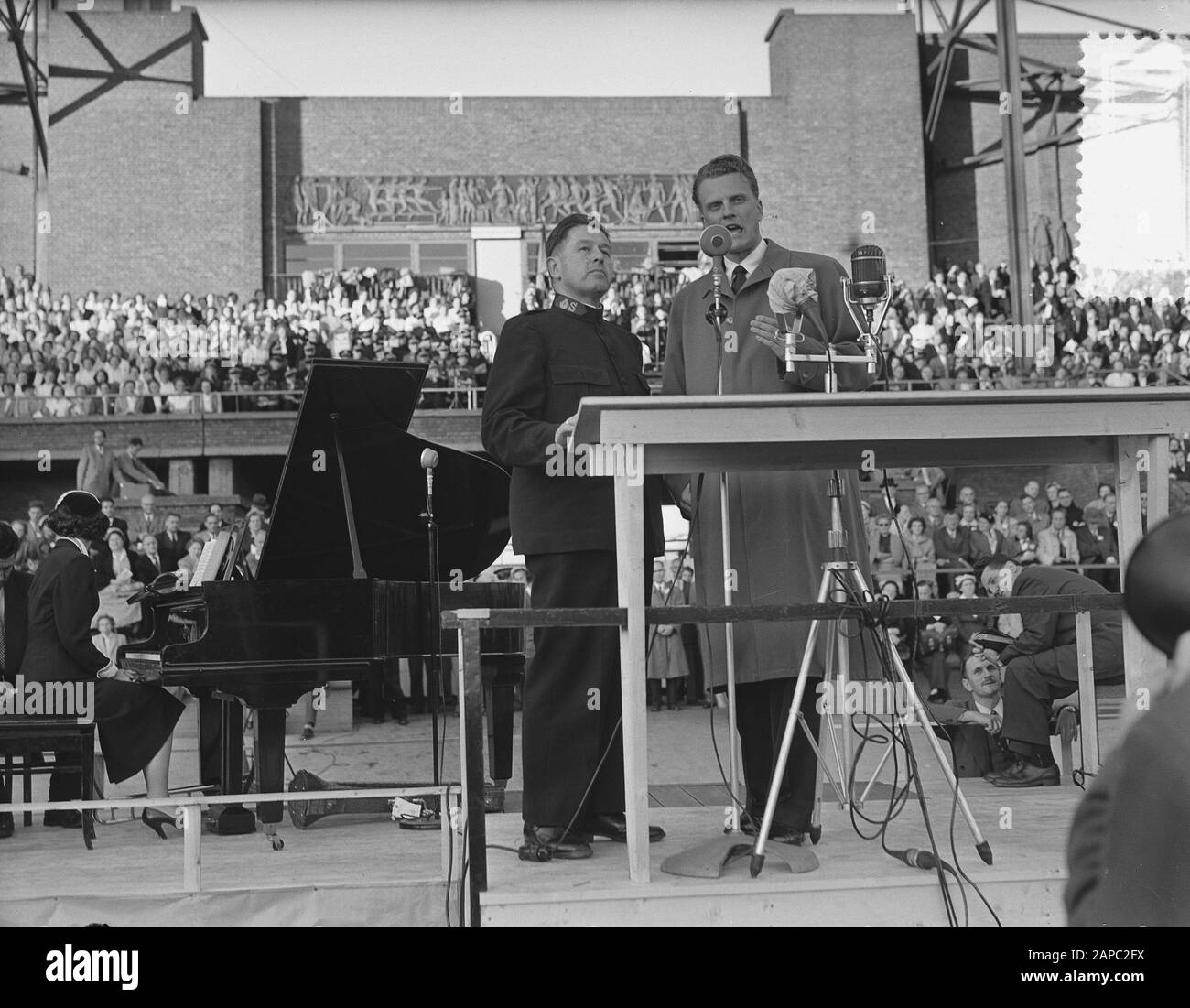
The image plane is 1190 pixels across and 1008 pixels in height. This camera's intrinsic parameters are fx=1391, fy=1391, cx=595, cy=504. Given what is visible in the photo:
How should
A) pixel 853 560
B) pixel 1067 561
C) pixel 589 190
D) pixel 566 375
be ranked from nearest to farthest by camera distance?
pixel 853 560, pixel 566 375, pixel 1067 561, pixel 589 190

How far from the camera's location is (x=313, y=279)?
2525 cm

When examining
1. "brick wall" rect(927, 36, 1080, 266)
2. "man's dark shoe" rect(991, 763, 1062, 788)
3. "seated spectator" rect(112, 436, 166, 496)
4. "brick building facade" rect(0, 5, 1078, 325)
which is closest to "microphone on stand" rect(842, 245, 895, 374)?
"man's dark shoe" rect(991, 763, 1062, 788)

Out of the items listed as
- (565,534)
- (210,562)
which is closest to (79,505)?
(210,562)

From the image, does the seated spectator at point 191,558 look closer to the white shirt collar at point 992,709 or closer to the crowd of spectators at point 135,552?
the crowd of spectators at point 135,552

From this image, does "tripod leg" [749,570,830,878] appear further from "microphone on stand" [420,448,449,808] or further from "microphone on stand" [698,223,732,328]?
"microphone on stand" [420,448,449,808]

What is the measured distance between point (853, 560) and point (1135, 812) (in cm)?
304

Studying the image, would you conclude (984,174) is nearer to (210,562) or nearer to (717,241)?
(210,562)

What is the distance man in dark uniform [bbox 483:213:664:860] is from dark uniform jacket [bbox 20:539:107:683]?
318 cm

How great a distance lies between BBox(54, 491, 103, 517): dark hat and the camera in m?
6.95

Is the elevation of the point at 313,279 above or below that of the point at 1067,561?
above

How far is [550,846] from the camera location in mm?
4207

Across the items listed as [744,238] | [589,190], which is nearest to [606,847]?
[744,238]

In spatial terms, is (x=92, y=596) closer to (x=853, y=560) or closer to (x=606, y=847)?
(x=606, y=847)
